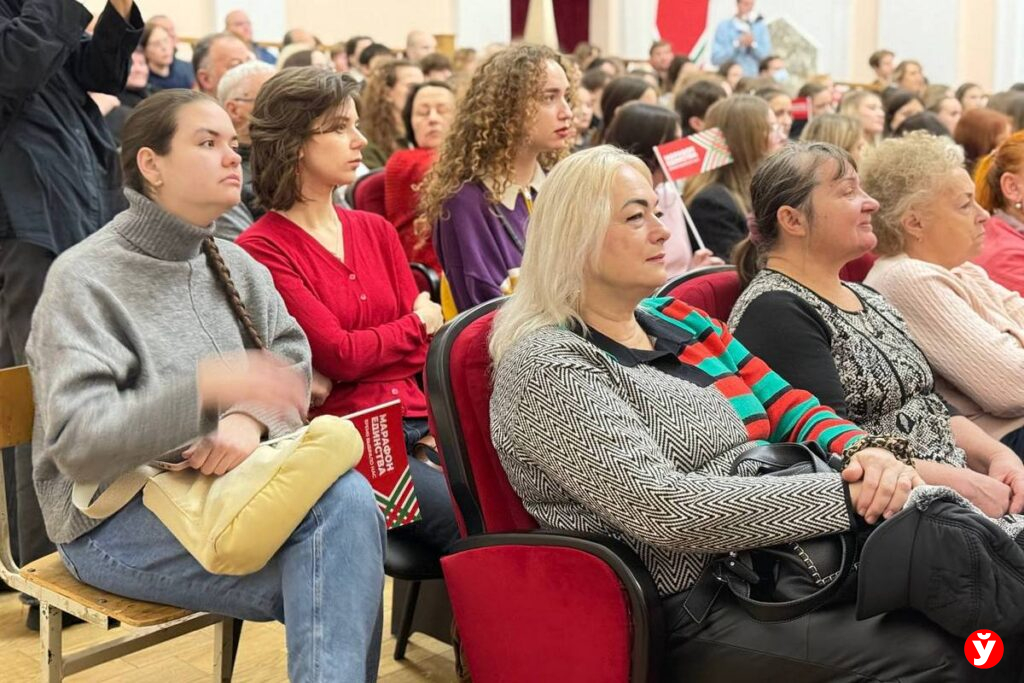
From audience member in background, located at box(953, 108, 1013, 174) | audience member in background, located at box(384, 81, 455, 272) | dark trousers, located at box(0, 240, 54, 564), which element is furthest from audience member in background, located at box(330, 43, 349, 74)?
dark trousers, located at box(0, 240, 54, 564)

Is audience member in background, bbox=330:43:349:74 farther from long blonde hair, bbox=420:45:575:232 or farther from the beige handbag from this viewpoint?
the beige handbag

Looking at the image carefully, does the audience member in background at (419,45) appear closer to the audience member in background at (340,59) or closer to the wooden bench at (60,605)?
the audience member in background at (340,59)

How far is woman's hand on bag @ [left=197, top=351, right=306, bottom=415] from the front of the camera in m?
1.75

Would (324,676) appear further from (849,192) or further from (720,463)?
(849,192)

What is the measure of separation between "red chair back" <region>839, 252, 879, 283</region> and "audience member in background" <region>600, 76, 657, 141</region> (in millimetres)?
1918

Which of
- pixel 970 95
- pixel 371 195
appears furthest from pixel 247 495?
pixel 970 95

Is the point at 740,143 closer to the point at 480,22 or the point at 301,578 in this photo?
the point at 301,578

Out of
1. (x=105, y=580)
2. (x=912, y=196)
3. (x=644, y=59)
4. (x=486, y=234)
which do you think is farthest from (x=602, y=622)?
(x=644, y=59)

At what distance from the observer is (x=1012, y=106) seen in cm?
537

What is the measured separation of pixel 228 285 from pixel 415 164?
171 cm

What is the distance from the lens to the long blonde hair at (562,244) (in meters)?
1.94

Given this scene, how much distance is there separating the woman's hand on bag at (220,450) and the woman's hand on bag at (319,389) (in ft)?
1.62

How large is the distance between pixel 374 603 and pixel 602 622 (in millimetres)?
364

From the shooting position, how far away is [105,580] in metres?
1.92
